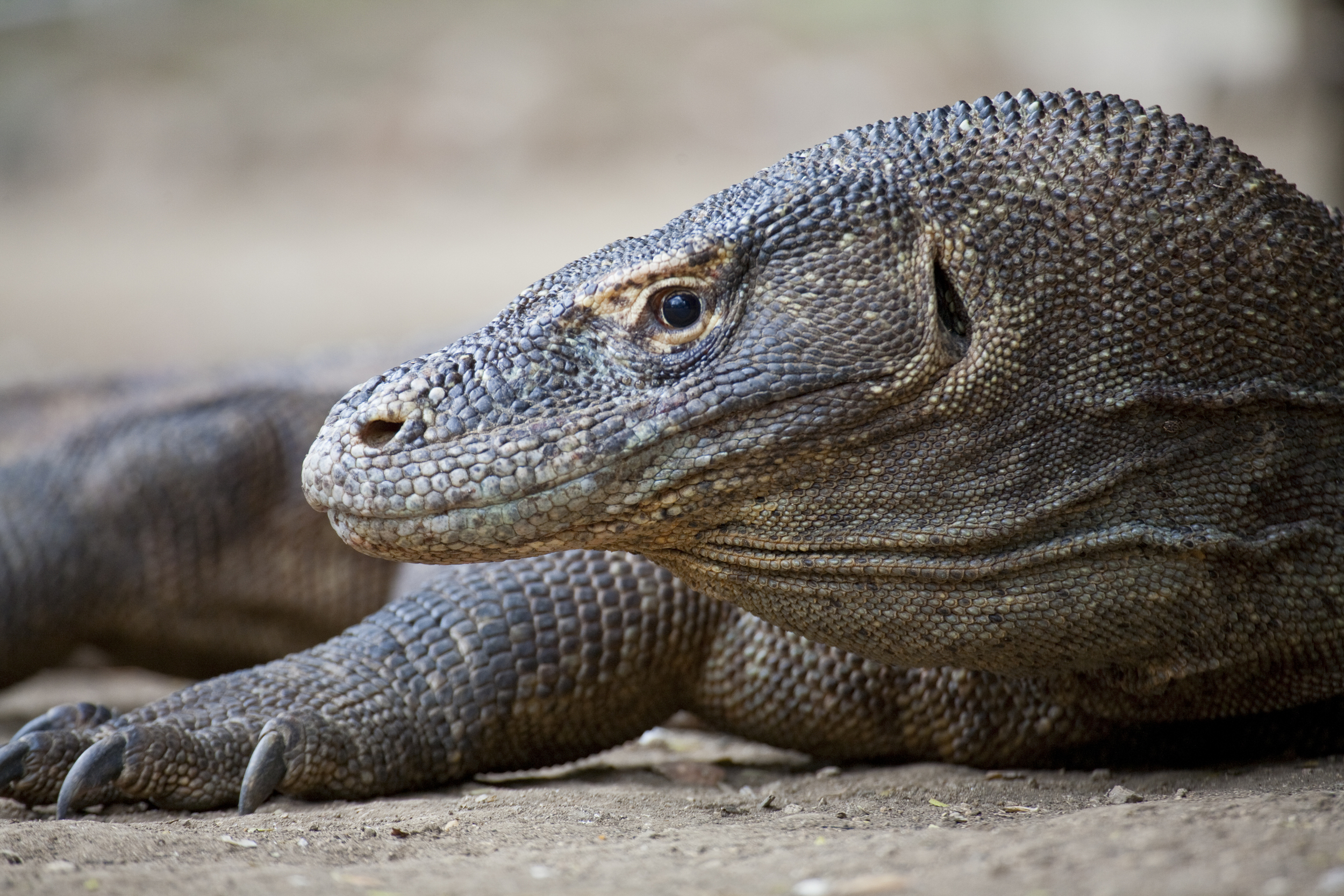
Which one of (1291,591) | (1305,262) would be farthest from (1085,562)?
(1305,262)

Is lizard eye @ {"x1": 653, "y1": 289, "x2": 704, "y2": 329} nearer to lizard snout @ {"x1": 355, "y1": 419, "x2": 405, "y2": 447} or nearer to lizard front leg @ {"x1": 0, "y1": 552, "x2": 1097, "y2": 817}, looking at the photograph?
lizard snout @ {"x1": 355, "y1": 419, "x2": 405, "y2": 447}

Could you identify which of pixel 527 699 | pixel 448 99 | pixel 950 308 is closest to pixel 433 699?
pixel 527 699

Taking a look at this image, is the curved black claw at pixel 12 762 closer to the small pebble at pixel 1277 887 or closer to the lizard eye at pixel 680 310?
the lizard eye at pixel 680 310

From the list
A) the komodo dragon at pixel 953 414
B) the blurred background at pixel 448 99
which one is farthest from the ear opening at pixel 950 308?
the blurred background at pixel 448 99

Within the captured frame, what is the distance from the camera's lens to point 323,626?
6.51 m

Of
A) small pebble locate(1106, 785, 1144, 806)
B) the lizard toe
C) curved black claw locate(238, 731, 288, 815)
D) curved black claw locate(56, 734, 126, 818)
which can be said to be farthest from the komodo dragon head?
the lizard toe

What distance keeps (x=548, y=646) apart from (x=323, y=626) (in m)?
2.50

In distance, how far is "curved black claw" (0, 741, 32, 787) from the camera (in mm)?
3828

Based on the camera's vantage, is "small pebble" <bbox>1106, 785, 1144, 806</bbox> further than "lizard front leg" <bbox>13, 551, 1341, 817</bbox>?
No

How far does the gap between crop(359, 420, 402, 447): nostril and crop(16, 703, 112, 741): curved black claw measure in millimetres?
1642

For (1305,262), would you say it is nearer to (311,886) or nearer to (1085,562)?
(1085,562)

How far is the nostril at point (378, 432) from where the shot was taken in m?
3.19

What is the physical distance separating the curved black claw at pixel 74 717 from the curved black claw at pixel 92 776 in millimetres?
367

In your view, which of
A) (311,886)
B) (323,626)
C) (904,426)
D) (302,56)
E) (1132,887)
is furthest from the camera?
(302,56)
